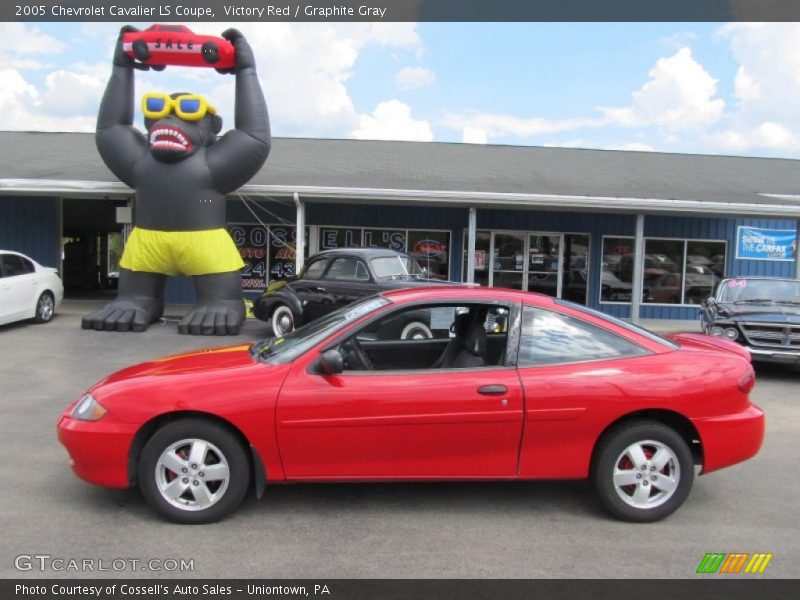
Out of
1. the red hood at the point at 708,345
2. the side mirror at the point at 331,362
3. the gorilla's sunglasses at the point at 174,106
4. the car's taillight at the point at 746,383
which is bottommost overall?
the car's taillight at the point at 746,383

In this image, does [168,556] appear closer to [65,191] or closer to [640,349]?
[640,349]

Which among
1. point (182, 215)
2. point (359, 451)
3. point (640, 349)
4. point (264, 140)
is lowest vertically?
point (359, 451)

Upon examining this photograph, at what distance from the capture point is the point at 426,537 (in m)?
3.79

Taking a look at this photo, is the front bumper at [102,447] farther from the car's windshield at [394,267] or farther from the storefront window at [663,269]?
the storefront window at [663,269]

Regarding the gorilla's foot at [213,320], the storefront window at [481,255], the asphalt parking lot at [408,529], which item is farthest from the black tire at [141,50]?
the asphalt parking lot at [408,529]

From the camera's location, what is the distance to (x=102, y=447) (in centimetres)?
384

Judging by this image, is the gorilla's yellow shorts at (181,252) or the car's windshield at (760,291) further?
the gorilla's yellow shorts at (181,252)

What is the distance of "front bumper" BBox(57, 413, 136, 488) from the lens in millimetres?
3838

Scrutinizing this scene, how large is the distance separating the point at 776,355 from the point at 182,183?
9.80 meters

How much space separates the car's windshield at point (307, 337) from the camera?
412 cm

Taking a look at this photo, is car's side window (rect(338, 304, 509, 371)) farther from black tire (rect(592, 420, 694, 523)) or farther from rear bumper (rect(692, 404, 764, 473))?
rear bumper (rect(692, 404, 764, 473))

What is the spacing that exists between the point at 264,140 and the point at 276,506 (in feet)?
30.6

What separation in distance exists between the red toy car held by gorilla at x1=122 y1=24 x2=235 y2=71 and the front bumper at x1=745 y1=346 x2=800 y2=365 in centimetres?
999

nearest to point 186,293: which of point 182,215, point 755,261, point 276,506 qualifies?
point 182,215
